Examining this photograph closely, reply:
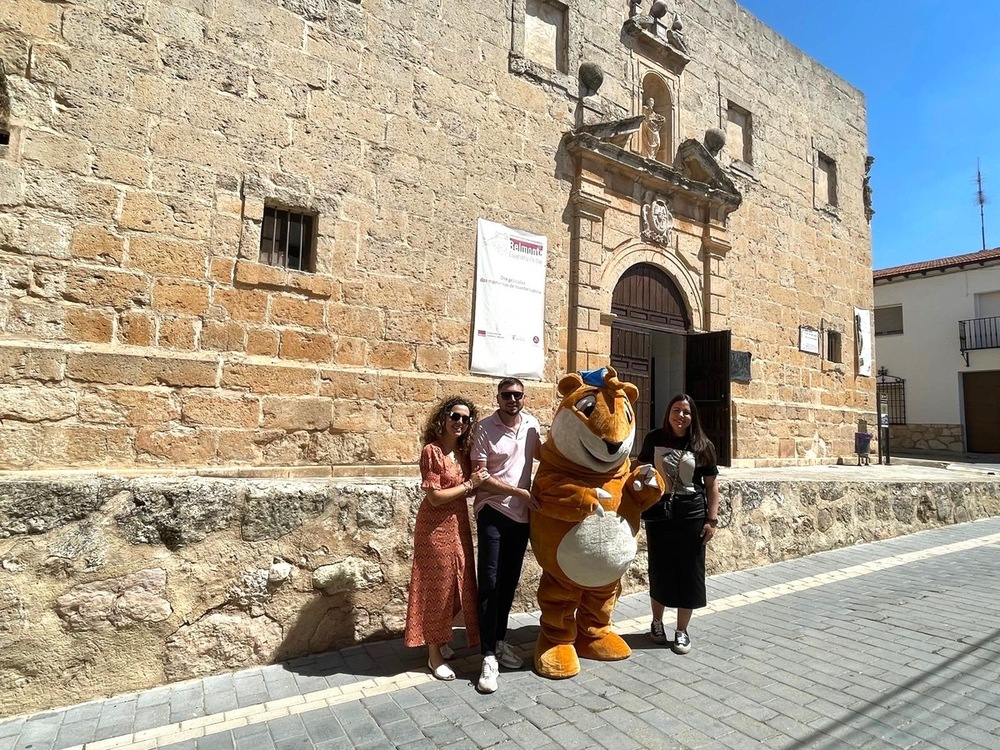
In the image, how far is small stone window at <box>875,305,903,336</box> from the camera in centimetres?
2164

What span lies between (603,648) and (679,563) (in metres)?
0.68

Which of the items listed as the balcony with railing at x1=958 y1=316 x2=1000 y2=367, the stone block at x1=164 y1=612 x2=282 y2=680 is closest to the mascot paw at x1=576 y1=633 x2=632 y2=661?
the stone block at x1=164 y1=612 x2=282 y2=680

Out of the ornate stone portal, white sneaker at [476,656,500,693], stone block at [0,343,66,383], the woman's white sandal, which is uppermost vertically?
the ornate stone portal

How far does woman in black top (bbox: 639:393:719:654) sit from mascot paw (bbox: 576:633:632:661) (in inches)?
15.4

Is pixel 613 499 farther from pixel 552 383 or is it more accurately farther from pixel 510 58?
pixel 510 58

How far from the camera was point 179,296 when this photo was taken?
16.2 feet

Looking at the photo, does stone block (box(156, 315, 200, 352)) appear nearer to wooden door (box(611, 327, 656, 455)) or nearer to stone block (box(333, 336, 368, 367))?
stone block (box(333, 336, 368, 367))

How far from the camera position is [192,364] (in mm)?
4949

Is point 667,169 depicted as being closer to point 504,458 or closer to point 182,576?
point 504,458

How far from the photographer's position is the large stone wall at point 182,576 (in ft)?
9.59

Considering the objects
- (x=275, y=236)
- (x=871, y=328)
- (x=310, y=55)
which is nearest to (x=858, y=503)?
(x=871, y=328)

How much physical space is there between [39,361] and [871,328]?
12.9 metres

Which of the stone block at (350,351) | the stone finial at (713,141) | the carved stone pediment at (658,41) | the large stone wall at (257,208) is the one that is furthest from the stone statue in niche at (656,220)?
the stone block at (350,351)

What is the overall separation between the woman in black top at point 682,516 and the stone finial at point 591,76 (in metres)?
5.53
